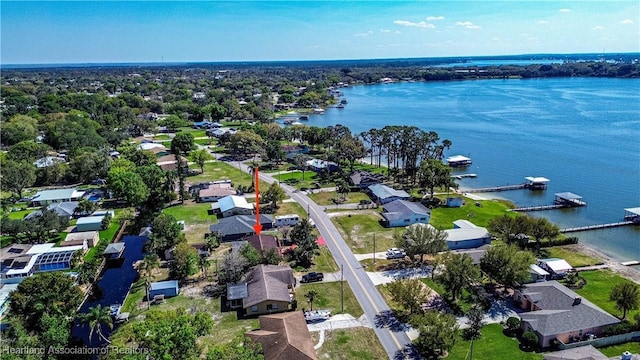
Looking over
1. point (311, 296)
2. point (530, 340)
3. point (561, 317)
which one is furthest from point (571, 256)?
point (311, 296)

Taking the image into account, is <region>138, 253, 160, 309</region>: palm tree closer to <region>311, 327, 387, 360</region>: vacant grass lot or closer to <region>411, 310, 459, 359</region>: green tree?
<region>311, 327, 387, 360</region>: vacant grass lot

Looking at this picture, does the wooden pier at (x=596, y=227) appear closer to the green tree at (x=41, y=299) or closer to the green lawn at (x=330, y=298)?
the green lawn at (x=330, y=298)

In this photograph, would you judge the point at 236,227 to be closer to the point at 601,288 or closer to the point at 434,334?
the point at 434,334

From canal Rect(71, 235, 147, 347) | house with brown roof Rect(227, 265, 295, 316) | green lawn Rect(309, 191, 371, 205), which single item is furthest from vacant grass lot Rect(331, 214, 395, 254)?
canal Rect(71, 235, 147, 347)

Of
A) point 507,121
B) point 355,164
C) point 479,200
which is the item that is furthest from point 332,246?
point 507,121

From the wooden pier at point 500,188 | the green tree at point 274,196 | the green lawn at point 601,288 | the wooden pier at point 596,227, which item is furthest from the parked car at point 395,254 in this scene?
the wooden pier at point 500,188

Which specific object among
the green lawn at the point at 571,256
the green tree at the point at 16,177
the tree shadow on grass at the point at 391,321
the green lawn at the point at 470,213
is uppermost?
the green tree at the point at 16,177

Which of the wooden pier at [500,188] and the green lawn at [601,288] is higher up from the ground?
the wooden pier at [500,188]
